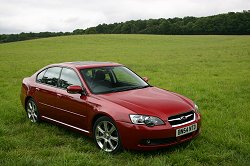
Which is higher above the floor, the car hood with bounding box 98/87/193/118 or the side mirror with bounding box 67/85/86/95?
the side mirror with bounding box 67/85/86/95

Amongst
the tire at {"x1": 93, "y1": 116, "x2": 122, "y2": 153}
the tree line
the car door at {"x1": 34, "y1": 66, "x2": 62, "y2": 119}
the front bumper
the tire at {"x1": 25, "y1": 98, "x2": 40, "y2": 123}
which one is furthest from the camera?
the tree line

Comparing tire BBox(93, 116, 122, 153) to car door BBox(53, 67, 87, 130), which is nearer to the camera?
tire BBox(93, 116, 122, 153)

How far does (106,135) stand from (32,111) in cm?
282

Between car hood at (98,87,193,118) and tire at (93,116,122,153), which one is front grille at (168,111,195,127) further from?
tire at (93,116,122,153)

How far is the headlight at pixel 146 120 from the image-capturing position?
5.23 meters

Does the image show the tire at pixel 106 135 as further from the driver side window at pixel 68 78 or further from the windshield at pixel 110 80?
the driver side window at pixel 68 78

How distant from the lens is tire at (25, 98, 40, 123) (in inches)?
301

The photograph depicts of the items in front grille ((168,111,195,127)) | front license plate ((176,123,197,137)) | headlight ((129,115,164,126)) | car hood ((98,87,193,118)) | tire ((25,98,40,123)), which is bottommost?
tire ((25,98,40,123))

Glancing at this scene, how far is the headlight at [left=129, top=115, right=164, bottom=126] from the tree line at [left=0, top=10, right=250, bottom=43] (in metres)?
77.9

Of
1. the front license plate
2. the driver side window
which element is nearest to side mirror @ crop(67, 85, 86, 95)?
the driver side window

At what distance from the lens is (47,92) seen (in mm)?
7086

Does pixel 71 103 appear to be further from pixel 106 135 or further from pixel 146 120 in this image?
pixel 146 120

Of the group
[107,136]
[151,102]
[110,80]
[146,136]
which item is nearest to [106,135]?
[107,136]

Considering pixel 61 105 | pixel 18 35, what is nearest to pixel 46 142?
pixel 61 105
